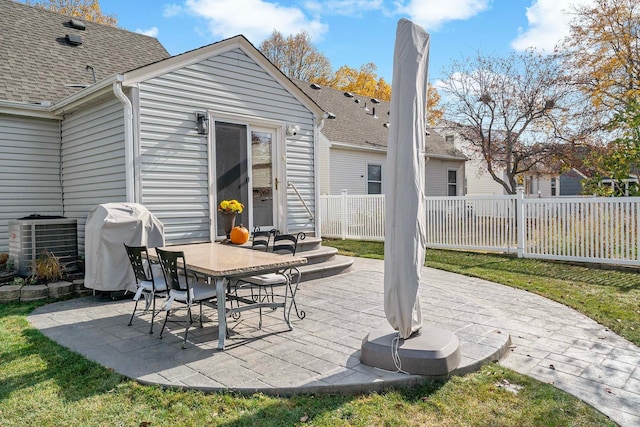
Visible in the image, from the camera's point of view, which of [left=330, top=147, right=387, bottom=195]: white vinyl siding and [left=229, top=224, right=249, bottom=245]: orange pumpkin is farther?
[left=330, top=147, right=387, bottom=195]: white vinyl siding

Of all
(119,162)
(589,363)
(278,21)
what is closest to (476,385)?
(589,363)

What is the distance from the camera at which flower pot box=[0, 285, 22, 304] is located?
5.83 m

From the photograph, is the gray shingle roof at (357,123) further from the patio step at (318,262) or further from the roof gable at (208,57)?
the patio step at (318,262)

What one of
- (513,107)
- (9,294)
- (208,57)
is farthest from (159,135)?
(513,107)

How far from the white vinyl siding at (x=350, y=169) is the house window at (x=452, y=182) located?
5.59 meters

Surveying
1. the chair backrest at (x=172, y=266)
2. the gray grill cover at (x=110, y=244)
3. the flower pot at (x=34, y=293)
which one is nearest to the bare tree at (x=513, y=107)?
the gray grill cover at (x=110, y=244)

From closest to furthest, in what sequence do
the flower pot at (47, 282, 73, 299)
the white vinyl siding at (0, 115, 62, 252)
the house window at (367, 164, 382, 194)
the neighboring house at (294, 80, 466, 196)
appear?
the flower pot at (47, 282, 73, 299), the white vinyl siding at (0, 115, 62, 252), the neighboring house at (294, 80, 466, 196), the house window at (367, 164, 382, 194)

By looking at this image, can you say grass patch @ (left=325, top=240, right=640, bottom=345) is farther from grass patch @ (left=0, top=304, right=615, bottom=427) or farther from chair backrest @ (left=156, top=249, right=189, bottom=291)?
chair backrest @ (left=156, top=249, right=189, bottom=291)

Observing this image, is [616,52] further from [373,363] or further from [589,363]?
[373,363]

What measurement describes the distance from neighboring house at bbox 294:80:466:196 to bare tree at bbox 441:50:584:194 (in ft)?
7.39

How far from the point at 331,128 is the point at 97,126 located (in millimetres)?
9372

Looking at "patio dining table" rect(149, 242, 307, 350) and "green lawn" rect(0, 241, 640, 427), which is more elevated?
"patio dining table" rect(149, 242, 307, 350)

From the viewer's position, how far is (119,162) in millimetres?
6859

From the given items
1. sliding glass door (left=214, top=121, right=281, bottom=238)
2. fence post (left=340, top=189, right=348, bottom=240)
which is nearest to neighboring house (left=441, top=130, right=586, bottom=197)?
fence post (left=340, top=189, right=348, bottom=240)
